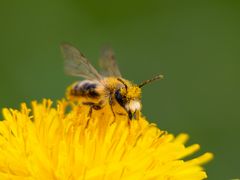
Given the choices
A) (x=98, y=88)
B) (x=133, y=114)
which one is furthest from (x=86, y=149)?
(x=98, y=88)

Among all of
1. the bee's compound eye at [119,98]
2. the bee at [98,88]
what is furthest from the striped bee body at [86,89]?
the bee's compound eye at [119,98]

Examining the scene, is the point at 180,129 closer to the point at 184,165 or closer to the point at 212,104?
the point at 212,104

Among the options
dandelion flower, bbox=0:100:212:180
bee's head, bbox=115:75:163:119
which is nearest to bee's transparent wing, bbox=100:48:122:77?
dandelion flower, bbox=0:100:212:180

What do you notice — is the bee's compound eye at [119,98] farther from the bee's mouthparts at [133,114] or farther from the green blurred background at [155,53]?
the green blurred background at [155,53]

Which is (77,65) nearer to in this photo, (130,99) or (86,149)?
(130,99)

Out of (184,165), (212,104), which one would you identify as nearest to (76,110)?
(184,165)
